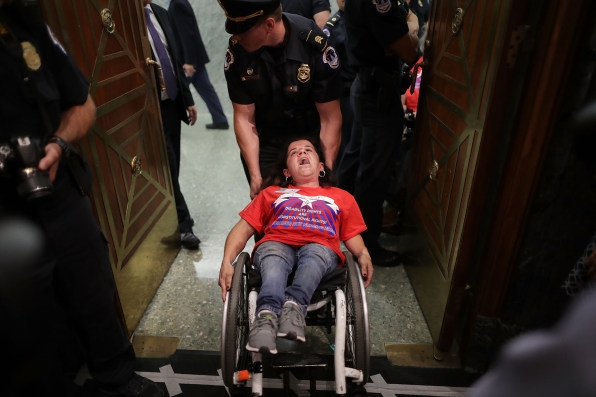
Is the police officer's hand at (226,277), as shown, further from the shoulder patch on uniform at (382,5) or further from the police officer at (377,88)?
the shoulder patch on uniform at (382,5)

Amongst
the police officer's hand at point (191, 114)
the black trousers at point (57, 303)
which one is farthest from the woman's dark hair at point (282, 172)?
the police officer's hand at point (191, 114)

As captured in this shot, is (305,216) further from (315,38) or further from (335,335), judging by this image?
(315,38)

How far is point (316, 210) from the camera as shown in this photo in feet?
5.65

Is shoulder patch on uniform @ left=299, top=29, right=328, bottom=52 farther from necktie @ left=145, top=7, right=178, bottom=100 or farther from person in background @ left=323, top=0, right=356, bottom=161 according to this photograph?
necktie @ left=145, top=7, right=178, bottom=100

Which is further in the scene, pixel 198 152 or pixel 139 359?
pixel 198 152

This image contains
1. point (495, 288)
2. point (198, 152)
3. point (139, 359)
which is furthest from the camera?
point (198, 152)

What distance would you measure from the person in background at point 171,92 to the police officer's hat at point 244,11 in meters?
0.92

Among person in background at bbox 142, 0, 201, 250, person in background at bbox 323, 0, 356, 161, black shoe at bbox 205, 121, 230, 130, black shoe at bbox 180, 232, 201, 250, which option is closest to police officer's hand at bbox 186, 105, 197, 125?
person in background at bbox 142, 0, 201, 250

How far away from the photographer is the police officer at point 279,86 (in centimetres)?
176

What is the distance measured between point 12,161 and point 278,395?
1323 mm

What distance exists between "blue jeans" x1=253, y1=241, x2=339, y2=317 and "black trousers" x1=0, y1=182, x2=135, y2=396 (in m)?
0.58

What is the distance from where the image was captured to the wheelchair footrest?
1353 millimetres

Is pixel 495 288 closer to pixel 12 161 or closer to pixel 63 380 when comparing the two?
pixel 63 380

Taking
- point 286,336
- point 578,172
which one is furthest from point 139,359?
point 578,172
